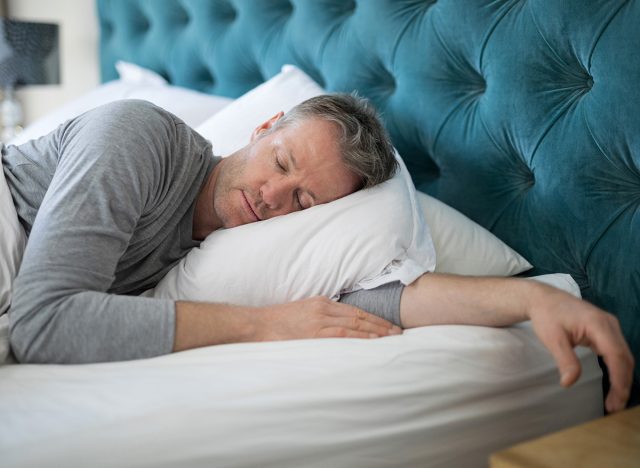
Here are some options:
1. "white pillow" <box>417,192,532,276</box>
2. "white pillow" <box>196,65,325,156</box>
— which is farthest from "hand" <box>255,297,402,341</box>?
"white pillow" <box>196,65,325,156</box>

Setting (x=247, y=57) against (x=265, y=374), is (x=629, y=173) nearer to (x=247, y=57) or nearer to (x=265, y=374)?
(x=265, y=374)

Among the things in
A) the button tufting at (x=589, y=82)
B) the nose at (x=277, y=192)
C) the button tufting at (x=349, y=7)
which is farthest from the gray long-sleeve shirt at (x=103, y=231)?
the button tufting at (x=349, y=7)

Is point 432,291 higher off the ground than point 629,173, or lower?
lower

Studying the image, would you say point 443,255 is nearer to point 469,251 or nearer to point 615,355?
point 469,251

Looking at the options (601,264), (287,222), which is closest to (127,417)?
(287,222)

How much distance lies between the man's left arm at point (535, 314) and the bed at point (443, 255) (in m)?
0.04

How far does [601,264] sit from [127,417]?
2.59 ft

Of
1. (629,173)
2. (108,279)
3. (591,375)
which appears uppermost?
(629,173)

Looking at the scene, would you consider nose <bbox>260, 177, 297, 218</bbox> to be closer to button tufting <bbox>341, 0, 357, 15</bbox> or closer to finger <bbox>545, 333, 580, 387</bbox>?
finger <bbox>545, 333, 580, 387</bbox>

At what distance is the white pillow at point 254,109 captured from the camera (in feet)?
4.78

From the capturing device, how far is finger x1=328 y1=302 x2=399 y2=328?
1.01 m

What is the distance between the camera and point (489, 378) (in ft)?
3.06

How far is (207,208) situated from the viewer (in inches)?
48.9

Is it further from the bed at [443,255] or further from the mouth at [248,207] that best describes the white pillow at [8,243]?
the mouth at [248,207]
